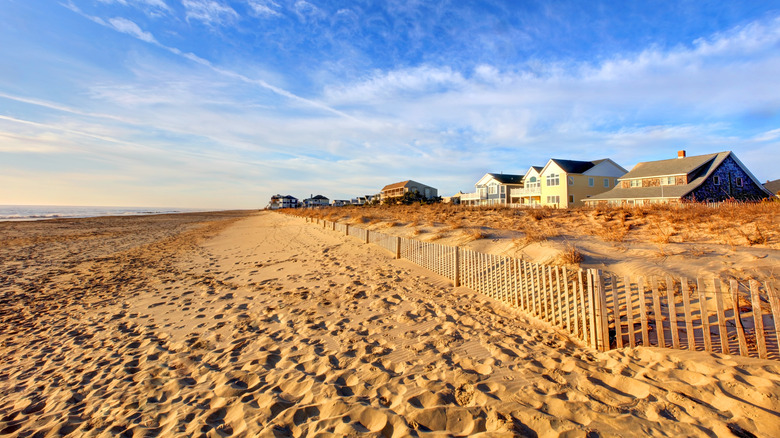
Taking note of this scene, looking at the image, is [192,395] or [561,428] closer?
[561,428]

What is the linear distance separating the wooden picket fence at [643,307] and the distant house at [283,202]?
4707 inches

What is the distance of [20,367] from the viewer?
4762mm

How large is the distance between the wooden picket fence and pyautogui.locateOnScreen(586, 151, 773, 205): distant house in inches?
1011

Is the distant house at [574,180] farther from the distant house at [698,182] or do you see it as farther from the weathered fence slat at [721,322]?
the weathered fence slat at [721,322]

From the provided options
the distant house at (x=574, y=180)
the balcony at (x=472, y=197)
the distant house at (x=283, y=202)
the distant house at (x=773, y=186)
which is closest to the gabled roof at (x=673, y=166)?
the distant house at (x=574, y=180)

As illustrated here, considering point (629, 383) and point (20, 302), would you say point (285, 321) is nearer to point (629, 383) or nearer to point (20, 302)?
point (629, 383)

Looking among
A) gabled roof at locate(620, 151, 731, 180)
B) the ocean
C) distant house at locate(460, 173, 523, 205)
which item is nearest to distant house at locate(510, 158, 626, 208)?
gabled roof at locate(620, 151, 731, 180)

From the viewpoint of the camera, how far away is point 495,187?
50.9 meters

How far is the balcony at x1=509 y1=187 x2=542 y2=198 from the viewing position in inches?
1656

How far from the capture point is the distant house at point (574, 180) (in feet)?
122

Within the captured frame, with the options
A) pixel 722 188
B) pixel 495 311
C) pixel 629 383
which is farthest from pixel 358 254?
pixel 722 188

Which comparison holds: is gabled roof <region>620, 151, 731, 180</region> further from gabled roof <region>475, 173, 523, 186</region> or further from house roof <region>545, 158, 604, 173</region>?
gabled roof <region>475, 173, 523, 186</region>

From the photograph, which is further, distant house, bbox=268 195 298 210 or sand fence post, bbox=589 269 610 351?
distant house, bbox=268 195 298 210

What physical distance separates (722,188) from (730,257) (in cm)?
3136
